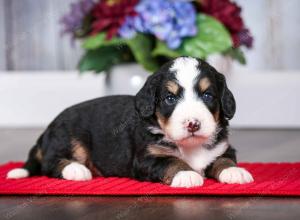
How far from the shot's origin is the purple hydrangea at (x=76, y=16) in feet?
14.9

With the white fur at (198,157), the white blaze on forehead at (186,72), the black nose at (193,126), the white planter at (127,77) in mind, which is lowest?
the white fur at (198,157)

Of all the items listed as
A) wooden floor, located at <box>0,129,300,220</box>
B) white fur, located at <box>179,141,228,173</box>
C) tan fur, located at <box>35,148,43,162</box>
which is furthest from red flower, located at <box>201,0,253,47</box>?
wooden floor, located at <box>0,129,300,220</box>

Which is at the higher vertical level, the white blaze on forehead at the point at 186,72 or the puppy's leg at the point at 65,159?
the white blaze on forehead at the point at 186,72

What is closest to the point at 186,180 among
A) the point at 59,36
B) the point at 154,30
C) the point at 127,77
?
the point at 154,30

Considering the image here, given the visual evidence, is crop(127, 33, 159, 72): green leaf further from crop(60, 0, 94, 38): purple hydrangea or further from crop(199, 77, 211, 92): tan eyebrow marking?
crop(199, 77, 211, 92): tan eyebrow marking

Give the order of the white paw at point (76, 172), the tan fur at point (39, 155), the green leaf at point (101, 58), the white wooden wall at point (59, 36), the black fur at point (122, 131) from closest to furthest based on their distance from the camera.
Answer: the black fur at point (122, 131) → the white paw at point (76, 172) → the tan fur at point (39, 155) → the green leaf at point (101, 58) → the white wooden wall at point (59, 36)

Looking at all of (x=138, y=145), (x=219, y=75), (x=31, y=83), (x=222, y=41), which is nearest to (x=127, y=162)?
(x=138, y=145)

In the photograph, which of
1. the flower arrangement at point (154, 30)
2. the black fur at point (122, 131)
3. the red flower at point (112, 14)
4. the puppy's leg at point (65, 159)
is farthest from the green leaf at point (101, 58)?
the puppy's leg at point (65, 159)

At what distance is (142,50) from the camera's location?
4.41 metres

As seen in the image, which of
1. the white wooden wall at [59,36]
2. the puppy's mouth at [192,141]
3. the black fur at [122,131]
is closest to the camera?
the puppy's mouth at [192,141]

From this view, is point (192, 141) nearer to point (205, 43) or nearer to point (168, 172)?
point (168, 172)

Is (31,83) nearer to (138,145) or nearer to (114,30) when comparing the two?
(114,30)

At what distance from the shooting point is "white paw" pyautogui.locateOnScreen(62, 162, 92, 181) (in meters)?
2.86

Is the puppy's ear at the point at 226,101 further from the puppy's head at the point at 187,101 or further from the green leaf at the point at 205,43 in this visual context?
the green leaf at the point at 205,43
